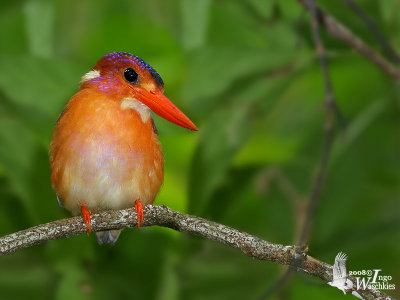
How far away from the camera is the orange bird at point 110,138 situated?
9.61 feet

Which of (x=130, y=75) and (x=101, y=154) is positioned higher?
(x=130, y=75)

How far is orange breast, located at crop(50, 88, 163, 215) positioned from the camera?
9.68ft

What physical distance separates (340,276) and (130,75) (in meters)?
1.21

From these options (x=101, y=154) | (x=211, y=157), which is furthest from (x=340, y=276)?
(x=211, y=157)

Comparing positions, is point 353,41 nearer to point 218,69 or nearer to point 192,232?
point 218,69

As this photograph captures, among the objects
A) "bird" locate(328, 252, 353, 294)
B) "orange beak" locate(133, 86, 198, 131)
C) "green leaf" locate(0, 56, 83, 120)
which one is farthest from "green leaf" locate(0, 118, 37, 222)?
"bird" locate(328, 252, 353, 294)

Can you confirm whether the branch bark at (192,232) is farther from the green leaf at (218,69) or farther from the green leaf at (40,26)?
the green leaf at (40,26)

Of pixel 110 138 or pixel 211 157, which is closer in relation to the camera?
pixel 110 138

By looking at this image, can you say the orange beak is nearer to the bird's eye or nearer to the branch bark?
the bird's eye

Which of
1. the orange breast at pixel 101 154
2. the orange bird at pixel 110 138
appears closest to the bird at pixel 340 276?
the orange bird at pixel 110 138

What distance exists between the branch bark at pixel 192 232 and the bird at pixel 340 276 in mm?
17

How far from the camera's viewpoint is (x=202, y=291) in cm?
507

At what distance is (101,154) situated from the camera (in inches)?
115
